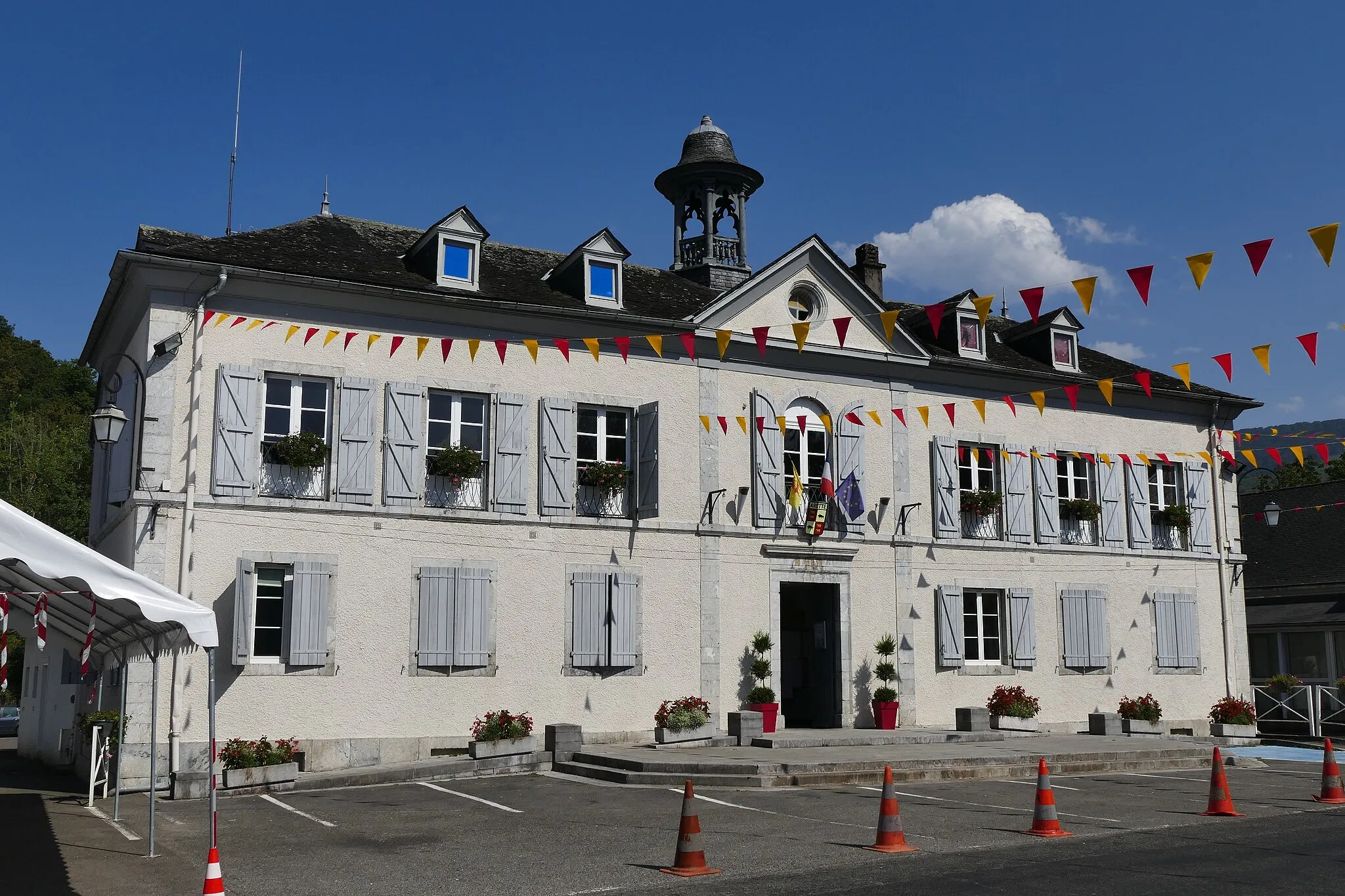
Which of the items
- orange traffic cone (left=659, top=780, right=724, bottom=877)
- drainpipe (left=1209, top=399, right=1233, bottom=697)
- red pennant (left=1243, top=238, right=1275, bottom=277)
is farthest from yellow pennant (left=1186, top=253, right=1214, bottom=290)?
drainpipe (left=1209, top=399, right=1233, bottom=697)

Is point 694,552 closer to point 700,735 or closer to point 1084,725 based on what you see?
point 700,735

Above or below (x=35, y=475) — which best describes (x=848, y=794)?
below

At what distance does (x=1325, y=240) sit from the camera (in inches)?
414

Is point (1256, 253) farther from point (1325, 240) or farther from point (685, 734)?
point (685, 734)

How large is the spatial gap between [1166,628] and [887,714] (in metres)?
6.52

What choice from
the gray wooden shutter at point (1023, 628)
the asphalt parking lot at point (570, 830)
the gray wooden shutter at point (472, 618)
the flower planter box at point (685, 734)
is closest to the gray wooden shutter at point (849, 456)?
the gray wooden shutter at point (1023, 628)

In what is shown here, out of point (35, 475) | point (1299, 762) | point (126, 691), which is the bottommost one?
point (1299, 762)

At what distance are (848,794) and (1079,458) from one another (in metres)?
11.1

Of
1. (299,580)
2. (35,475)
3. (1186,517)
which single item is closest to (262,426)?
(299,580)

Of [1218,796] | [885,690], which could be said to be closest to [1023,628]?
[885,690]

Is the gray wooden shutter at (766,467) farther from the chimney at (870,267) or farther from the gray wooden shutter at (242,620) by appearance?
the gray wooden shutter at (242,620)

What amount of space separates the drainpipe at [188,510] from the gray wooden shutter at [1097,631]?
1485 cm

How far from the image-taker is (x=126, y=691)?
14.6 meters

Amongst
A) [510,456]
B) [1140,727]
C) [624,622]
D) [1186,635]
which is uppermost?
[510,456]
